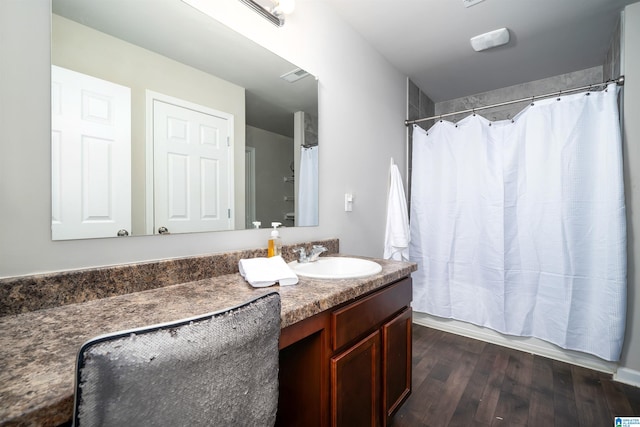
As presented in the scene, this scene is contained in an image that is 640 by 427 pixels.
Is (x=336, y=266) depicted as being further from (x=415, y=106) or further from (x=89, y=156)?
(x=415, y=106)

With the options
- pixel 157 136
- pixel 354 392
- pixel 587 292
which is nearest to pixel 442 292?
pixel 587 292

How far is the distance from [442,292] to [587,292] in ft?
3.14

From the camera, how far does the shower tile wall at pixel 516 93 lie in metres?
2.48

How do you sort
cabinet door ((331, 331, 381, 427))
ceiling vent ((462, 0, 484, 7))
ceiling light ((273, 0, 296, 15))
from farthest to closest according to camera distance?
ceiling vent ((462, 0, 484, 7))
ceiling light ((273, 0, 296, 15))
cabinet door ((331, 331, 381, 427))

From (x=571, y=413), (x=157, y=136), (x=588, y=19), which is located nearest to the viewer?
(x=157, y=136)

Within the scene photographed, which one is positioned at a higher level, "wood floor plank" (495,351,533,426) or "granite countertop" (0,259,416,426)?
"granite countertop" (0,259,416,426)

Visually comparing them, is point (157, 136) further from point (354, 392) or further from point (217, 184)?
point (354, 392)

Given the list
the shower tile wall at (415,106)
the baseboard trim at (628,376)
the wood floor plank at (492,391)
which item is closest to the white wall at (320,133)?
the shower tile wall at (415,106)

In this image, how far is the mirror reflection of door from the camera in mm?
996

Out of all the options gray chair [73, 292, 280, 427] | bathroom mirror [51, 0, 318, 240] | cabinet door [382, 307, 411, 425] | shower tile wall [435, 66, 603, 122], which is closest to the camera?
gray chair [73, 292, 280, 427]

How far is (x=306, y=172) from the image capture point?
1588mm

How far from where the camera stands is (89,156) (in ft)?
2.78

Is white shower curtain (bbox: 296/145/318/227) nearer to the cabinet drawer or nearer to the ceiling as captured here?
the cabinet drawer

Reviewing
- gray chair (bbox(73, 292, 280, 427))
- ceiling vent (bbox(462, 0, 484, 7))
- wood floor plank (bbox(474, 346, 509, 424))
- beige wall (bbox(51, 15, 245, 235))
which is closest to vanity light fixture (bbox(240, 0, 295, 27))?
beige wall (bbox(51, 15, 245, 235))
